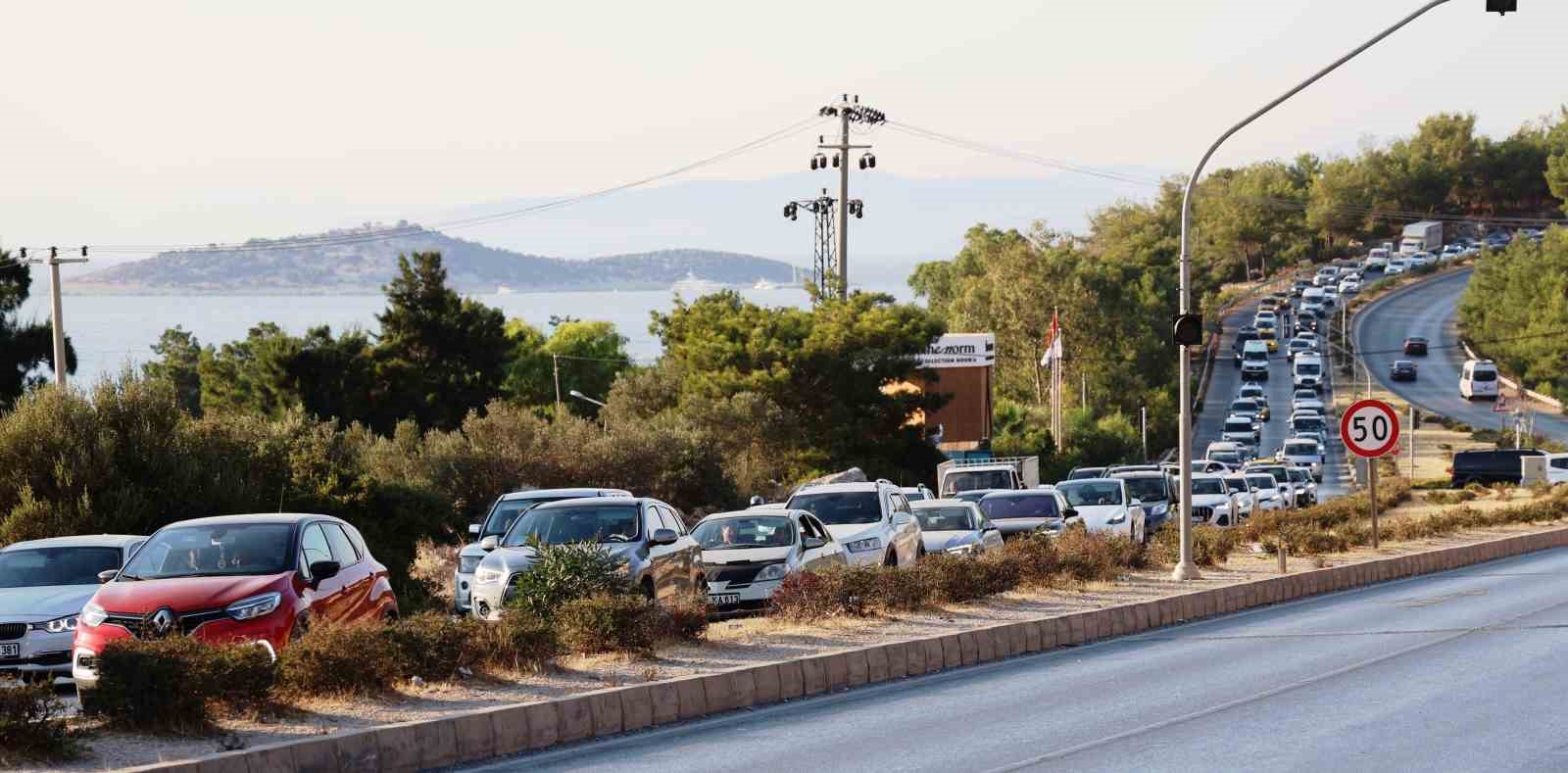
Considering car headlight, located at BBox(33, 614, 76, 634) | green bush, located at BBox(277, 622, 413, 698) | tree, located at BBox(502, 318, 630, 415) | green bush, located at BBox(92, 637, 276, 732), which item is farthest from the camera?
tree, located at BBox(502, 318, 630, 415)

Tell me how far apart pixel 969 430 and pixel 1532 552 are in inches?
1667

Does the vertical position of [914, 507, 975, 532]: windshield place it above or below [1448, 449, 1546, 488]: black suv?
above

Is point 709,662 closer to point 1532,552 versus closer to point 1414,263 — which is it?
point 1532,552

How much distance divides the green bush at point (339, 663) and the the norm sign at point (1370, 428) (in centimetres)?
1769

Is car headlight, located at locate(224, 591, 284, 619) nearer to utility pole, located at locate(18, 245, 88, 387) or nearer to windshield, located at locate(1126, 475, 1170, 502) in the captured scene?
windshield, located at locate(1126, 475, 1170, 502)

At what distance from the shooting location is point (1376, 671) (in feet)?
49.1

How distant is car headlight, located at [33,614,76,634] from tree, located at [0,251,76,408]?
36.5 m

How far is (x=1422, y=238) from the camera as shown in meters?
171

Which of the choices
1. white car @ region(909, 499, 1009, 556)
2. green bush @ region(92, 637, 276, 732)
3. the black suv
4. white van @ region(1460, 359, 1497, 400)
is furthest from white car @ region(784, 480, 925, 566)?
white van @ region(1460, 359, 1497, 400)

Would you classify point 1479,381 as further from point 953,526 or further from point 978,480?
point 953,526

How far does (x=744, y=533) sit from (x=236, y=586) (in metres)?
9.41

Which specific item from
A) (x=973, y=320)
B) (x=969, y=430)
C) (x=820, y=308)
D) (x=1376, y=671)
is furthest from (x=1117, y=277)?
(x=1376, y=671)

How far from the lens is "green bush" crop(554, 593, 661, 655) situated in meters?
14.9

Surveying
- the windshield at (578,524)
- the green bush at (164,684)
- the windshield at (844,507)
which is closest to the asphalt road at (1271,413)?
the windshield at (844,507)
